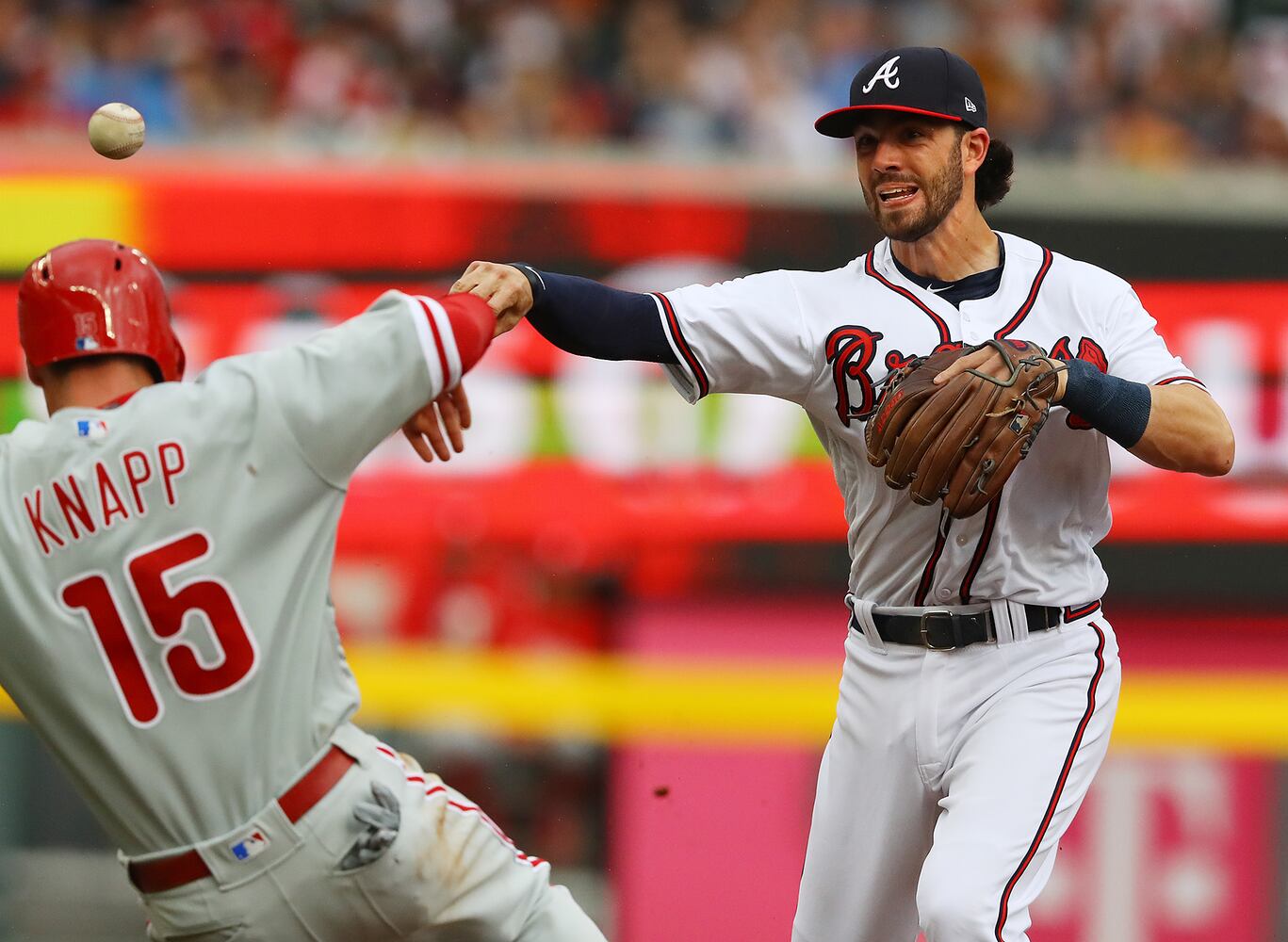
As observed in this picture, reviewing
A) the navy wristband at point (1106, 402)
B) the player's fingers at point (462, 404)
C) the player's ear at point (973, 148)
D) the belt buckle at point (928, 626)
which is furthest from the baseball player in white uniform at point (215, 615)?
the player's ear at point (973, 148)

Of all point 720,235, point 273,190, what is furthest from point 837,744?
point 273,190

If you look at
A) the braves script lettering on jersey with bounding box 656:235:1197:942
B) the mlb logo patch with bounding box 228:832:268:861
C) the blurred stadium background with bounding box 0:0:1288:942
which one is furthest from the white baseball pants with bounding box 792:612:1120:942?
the blurred stadium background with bounding box 0:0:1288:942

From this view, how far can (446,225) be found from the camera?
21.2 ft

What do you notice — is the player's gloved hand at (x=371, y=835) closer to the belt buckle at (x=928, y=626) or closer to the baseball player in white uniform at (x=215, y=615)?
the baseball player in white uniform at (x=215, y=615)

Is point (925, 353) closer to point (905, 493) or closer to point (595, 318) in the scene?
point (905, 493)

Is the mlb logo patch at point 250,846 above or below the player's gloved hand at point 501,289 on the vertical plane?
below

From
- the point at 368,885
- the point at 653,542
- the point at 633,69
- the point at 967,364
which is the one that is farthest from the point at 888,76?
the point at 633,69

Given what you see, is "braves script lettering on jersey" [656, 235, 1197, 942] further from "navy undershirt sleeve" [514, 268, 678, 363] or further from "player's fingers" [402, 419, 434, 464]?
"player's fingers" [402, 419, 434, 464]

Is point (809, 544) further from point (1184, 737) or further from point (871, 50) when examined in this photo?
point (871, 50)

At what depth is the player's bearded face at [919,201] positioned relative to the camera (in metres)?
3.66

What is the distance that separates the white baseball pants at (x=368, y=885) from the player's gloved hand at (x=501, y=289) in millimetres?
966

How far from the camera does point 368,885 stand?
286 centimetres

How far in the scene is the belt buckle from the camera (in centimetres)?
356

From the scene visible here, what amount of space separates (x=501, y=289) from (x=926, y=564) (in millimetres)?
1064
